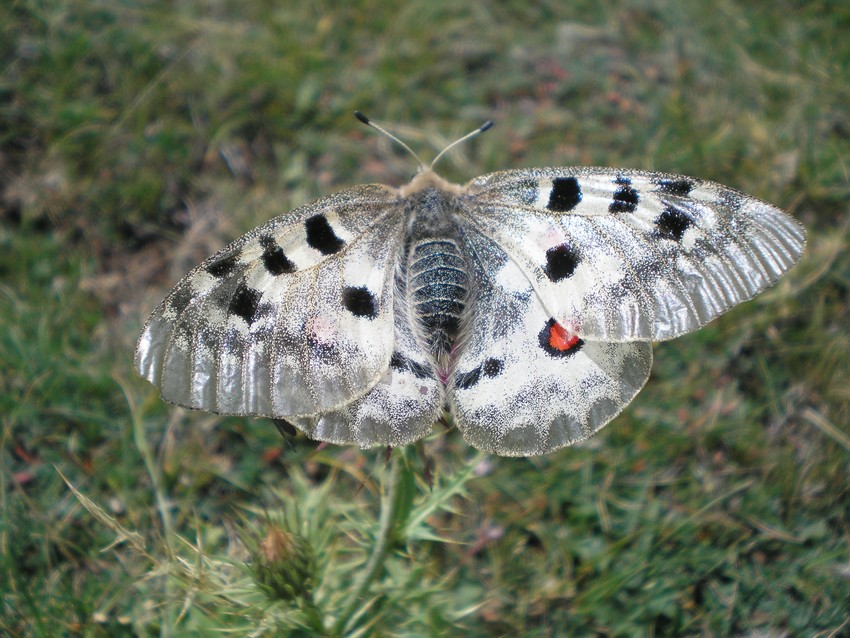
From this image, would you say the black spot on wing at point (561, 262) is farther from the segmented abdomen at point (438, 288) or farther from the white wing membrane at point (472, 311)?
the segmented abdomen at point (438, 288)

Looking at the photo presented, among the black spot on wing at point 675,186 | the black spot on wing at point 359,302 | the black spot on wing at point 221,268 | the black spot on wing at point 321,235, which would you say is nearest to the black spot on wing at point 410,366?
the black spot on wing at point 359,302

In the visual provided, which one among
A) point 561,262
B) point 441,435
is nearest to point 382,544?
point 441,435

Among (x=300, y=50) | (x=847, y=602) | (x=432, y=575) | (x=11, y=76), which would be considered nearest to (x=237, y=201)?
(x=300, y=50)

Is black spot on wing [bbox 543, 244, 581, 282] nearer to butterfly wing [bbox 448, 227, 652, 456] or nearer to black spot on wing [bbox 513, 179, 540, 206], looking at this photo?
butterfly wing [bbox 448, 227, 652, 456]

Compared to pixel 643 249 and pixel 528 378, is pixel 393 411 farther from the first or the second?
pixel 643 249

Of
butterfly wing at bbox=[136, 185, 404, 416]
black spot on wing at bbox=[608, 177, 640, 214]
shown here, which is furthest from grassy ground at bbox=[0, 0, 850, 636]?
black spot on wing at bbox=[608, 177, 640, 214]

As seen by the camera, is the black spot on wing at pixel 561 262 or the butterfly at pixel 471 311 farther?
the black spot on wing at pixel 561 262
